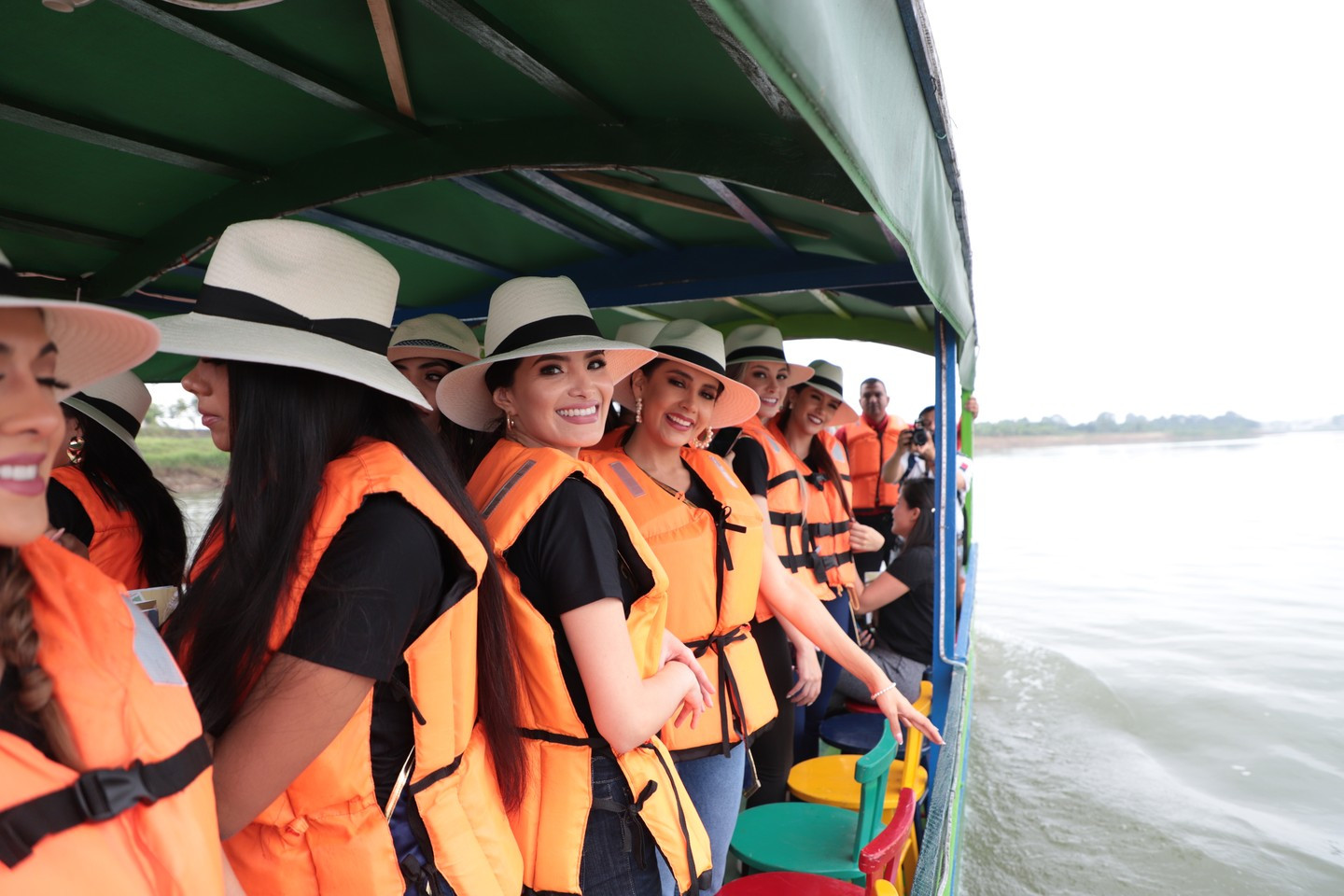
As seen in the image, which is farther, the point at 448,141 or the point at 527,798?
the point at 448,141

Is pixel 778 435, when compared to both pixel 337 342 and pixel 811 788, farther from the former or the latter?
pixel 337 342

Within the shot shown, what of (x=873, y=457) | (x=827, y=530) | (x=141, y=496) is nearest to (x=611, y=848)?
(x=141, y=496)

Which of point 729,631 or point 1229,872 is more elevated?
point 729,631

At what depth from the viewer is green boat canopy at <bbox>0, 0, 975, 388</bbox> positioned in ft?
4.94

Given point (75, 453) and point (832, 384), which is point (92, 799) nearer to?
point (75, 453)

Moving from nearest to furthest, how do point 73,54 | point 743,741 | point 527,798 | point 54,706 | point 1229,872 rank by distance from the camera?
1. point 54,706
2. point 527,798
3. point 73,54
4. point 743,741
5. point 1229,872

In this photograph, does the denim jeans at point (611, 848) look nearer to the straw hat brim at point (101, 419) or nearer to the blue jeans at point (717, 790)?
the blue jeans at point (717, 790)

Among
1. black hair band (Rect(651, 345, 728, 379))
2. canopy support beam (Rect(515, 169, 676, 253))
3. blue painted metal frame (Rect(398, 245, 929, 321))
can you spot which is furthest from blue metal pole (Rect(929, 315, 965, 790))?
black hair band (Rect(651, 345, 728, 379))

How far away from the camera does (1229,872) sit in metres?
6.63

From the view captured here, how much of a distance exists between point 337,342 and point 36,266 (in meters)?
3.00

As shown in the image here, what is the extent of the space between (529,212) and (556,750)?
2066 millimetres

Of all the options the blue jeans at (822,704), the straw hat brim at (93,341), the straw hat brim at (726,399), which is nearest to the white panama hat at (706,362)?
the straw hat brim at (726,399)

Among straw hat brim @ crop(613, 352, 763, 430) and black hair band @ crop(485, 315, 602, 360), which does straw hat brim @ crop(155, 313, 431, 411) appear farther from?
straw hat brim @ crop(613, 352, 763, 430)

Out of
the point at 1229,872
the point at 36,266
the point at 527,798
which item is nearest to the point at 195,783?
the point at 527,798
